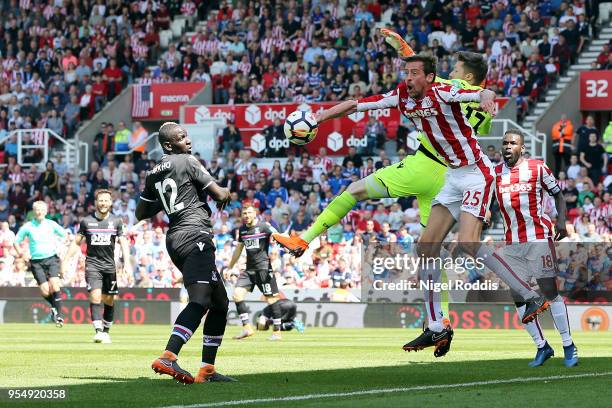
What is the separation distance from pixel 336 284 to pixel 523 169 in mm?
13053

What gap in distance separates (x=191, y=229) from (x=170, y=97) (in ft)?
83.5

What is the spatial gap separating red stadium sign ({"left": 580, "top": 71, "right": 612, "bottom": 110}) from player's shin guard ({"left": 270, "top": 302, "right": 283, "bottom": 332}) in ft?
39.4

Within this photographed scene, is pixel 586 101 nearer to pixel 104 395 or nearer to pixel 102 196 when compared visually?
pixel 102 196

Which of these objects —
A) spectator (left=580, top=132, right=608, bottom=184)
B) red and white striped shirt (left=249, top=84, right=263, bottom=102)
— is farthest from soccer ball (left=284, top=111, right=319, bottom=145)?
red and white striped shirt (left=249, top=84, right=263, bottom=102)

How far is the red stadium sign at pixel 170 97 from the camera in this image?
35.4 metres

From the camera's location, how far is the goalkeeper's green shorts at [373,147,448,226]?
12.1 m

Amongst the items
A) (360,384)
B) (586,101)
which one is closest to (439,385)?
(360,384)

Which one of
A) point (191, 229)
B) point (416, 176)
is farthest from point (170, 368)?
point (416, 176)

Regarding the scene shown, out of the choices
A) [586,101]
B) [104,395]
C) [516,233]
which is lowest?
[104,395]

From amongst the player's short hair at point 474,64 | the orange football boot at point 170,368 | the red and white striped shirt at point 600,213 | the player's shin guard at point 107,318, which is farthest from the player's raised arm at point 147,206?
the red and white striped shirt at point 600,213

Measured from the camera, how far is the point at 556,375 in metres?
11.2

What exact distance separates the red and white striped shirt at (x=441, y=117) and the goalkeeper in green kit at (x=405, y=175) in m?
0.08

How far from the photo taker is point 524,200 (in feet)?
43.5

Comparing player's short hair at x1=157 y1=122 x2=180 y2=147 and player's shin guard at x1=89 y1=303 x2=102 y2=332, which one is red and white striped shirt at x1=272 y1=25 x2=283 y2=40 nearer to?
player's shin guard at x1=89 y1=303 x2=102 y2=332
